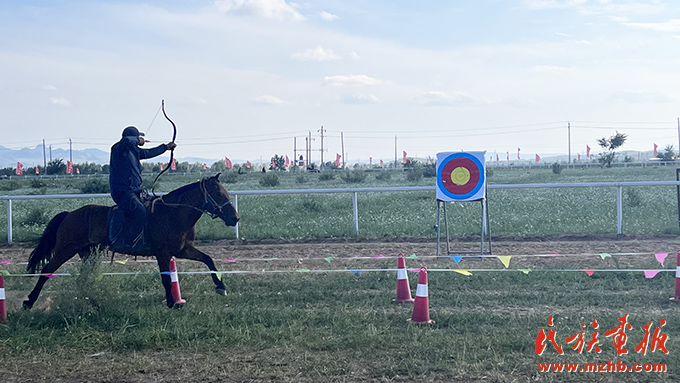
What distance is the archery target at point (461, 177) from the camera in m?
12.3

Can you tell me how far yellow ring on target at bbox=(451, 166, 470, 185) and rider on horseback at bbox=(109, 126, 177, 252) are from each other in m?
5.63

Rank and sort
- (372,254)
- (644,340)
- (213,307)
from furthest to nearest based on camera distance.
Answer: (372,254)
(213,307)
(644,340)

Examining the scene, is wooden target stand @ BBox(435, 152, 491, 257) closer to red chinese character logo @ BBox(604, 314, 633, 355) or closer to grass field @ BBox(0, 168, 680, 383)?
grass field @ BBox(0, 168, 680, 383)

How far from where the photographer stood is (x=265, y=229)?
16.4 m

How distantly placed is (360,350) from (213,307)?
2650 millimetres

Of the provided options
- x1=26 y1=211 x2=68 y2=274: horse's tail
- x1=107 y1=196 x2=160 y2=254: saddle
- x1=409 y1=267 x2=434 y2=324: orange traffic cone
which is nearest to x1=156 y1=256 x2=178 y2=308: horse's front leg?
x1=107 y1=196 x2=160 y2=254: saddle

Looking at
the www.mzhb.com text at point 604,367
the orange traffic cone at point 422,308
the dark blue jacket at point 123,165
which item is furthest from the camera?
the dark blue jacket at point 123,165

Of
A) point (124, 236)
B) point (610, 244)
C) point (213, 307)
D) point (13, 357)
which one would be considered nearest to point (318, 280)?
point (213, 307)

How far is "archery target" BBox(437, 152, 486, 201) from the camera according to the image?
12297mm

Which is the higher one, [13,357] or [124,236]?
[124,236]

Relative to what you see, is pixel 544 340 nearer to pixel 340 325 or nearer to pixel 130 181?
pixel 340 325

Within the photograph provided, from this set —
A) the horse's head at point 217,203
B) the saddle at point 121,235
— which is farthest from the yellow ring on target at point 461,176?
the saddle at point 121,235

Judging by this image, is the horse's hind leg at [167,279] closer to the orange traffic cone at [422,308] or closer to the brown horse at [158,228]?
the brown horse at [158,228]

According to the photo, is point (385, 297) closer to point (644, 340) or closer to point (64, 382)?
point (644, 340)
